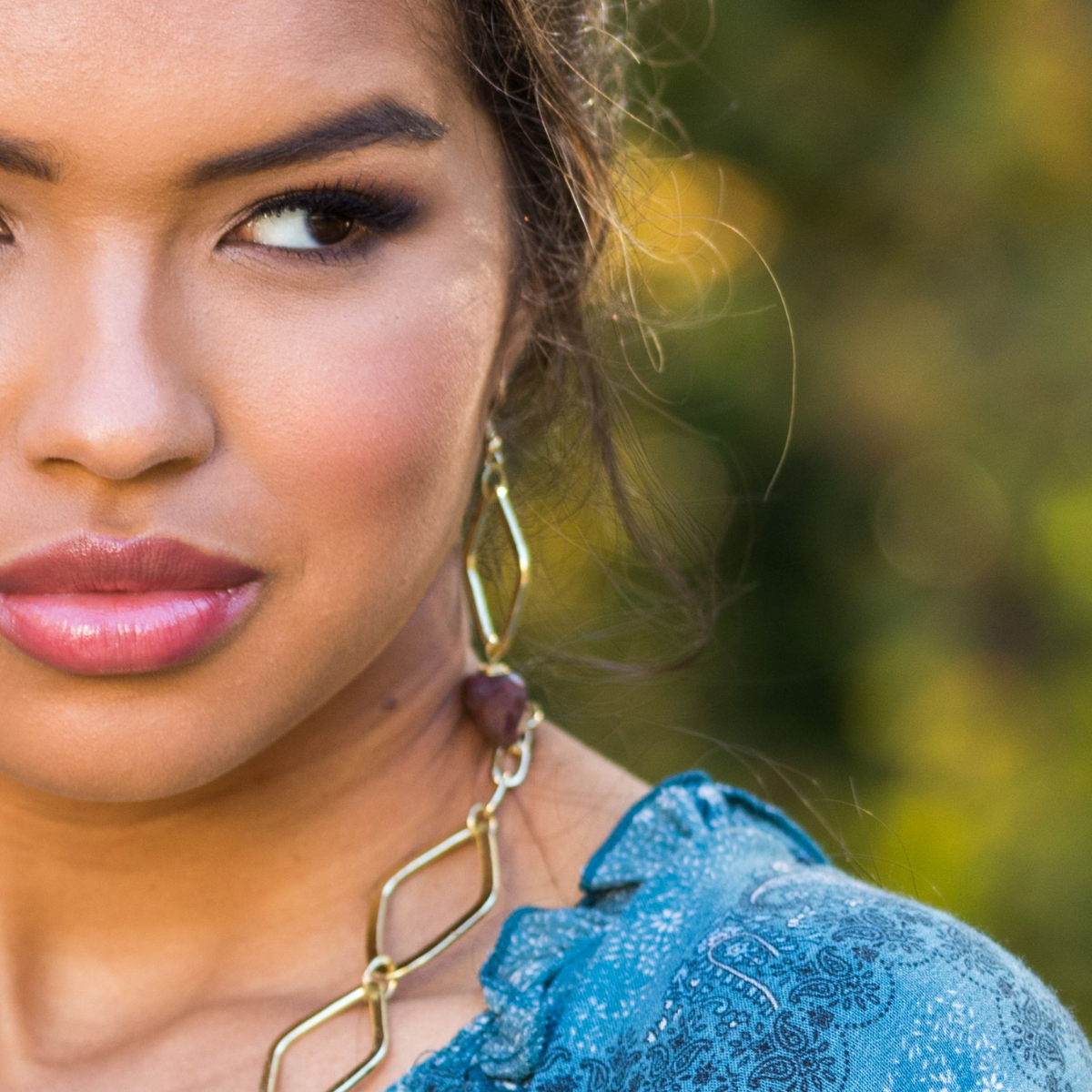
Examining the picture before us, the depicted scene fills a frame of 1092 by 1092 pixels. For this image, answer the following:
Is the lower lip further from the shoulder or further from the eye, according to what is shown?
the shoulder

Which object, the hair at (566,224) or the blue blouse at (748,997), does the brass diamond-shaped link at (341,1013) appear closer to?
the blue blouse at (748,997)

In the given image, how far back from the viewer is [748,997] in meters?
1.17

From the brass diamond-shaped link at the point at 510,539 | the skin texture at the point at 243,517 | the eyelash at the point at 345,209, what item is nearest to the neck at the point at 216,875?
the skin texture at the point at 243,517

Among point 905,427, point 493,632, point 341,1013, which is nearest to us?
point 341,1013

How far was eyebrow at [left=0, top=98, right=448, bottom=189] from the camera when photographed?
1.15 metres

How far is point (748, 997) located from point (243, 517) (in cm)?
51

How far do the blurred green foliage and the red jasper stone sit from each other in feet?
3.14

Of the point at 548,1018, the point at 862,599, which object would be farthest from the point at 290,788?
the point at 862,599

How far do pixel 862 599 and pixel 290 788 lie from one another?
1494 mm

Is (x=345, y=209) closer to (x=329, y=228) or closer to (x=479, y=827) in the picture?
(x=329, y=228)

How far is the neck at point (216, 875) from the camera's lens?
1.46m

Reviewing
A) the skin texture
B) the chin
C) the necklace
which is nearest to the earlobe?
the skin texture

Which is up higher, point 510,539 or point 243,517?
point 243,517

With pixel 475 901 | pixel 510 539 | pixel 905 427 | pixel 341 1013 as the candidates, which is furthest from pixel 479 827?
pixel 905 427
